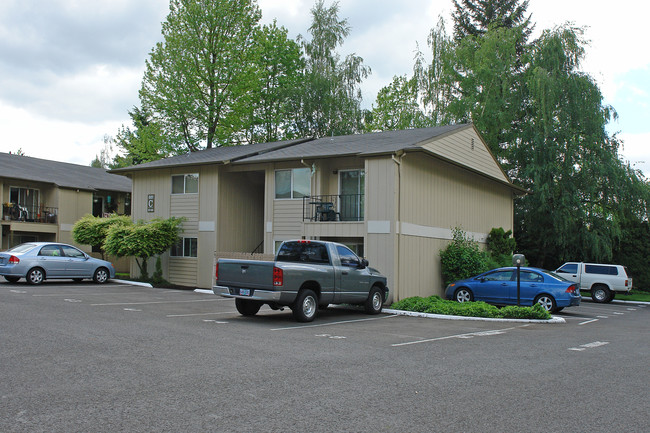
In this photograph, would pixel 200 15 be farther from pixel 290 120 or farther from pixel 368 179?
pixel 368 179

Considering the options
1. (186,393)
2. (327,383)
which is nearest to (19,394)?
(186,393)

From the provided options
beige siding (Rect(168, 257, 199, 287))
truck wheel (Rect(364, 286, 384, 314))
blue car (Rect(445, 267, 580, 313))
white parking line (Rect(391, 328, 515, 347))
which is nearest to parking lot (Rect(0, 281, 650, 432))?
white parking line (Rect(391, 328, 515, 347))

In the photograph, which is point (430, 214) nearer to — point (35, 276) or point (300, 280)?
point (300, 280)

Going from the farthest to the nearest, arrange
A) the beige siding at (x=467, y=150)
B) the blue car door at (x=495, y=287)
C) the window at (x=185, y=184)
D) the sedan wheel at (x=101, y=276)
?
1. the window at (x=185, y=184)
2. the sedan wheel at (x=101, y=276)
3. the beige siding at (x=467, y=150)
4. the blue car door at (x=495, y=287)

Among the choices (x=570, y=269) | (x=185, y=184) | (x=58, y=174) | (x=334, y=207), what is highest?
(x=58, y=174)

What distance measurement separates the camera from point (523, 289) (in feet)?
62.0

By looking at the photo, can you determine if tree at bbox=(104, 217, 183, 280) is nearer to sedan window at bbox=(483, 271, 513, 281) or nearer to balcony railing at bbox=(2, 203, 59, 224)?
balcony railing at bbox=(2, 203, 59, 224)

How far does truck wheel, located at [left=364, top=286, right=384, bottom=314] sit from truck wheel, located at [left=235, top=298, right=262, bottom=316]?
126 inches

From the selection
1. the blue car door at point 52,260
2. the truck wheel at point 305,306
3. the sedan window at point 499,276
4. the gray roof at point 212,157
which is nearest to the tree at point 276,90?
the gray roof at point 212,157

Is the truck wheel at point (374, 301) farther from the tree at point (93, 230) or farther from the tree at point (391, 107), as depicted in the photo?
the tree at point (391, 107)

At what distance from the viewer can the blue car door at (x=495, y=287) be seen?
19.2 m

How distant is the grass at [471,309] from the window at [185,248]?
1119cm

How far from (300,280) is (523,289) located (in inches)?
361

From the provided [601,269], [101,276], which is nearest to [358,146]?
[101,276]
